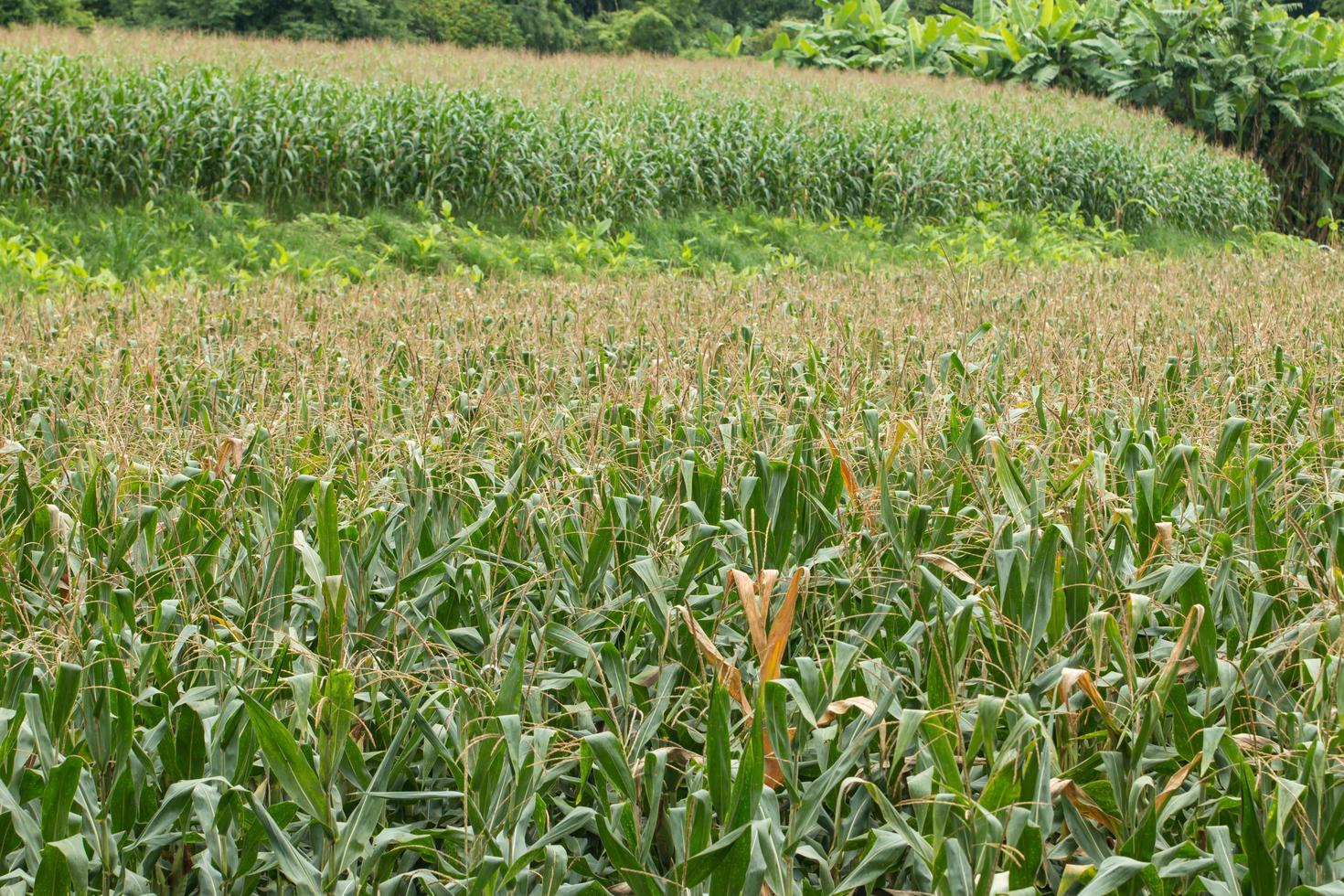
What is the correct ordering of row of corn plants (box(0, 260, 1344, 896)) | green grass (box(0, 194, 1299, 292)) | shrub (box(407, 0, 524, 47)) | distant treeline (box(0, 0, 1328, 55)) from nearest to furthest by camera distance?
row of corn plants (box(0, 260, 1344, 896)) → green grass (box(0, 194, 1299, 292)) → distant treeline (box(0, 0, 1328, 55)) → shrub (box(407, 0, 524, 47))

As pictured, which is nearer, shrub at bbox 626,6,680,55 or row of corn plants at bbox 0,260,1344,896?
row of corn plants at bbox 0,260,1344,896

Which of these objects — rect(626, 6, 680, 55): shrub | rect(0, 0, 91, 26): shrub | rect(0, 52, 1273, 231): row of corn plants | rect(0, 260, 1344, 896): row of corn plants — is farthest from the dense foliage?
rect(0, 260, 1344, 896): row of corn plants

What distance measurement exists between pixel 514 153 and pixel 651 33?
24.9m

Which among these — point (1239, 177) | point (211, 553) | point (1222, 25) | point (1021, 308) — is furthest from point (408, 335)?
point (1222, 25)

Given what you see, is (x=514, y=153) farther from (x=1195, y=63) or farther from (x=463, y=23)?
(x=463, y=23)

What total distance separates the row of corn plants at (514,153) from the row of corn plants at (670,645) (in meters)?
8.01

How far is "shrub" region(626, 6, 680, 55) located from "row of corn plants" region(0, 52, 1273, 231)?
65.9 ft

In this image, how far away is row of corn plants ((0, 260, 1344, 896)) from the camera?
5.27 ft

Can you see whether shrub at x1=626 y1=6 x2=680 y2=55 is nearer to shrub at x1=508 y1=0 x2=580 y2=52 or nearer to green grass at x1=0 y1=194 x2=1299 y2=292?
shrub at x1=508 y1=0 x2=580 y2=52

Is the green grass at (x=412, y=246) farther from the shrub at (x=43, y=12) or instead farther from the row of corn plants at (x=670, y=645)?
the shrub at (x=43, y=12)

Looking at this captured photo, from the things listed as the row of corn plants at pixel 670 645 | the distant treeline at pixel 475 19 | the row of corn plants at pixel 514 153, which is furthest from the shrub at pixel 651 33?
the row of corn plants at pixel 670 645

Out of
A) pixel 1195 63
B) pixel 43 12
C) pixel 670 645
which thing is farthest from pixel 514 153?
pixel 43 12

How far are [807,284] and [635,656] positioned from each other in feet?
20.8

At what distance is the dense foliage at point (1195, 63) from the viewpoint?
19984 mm
